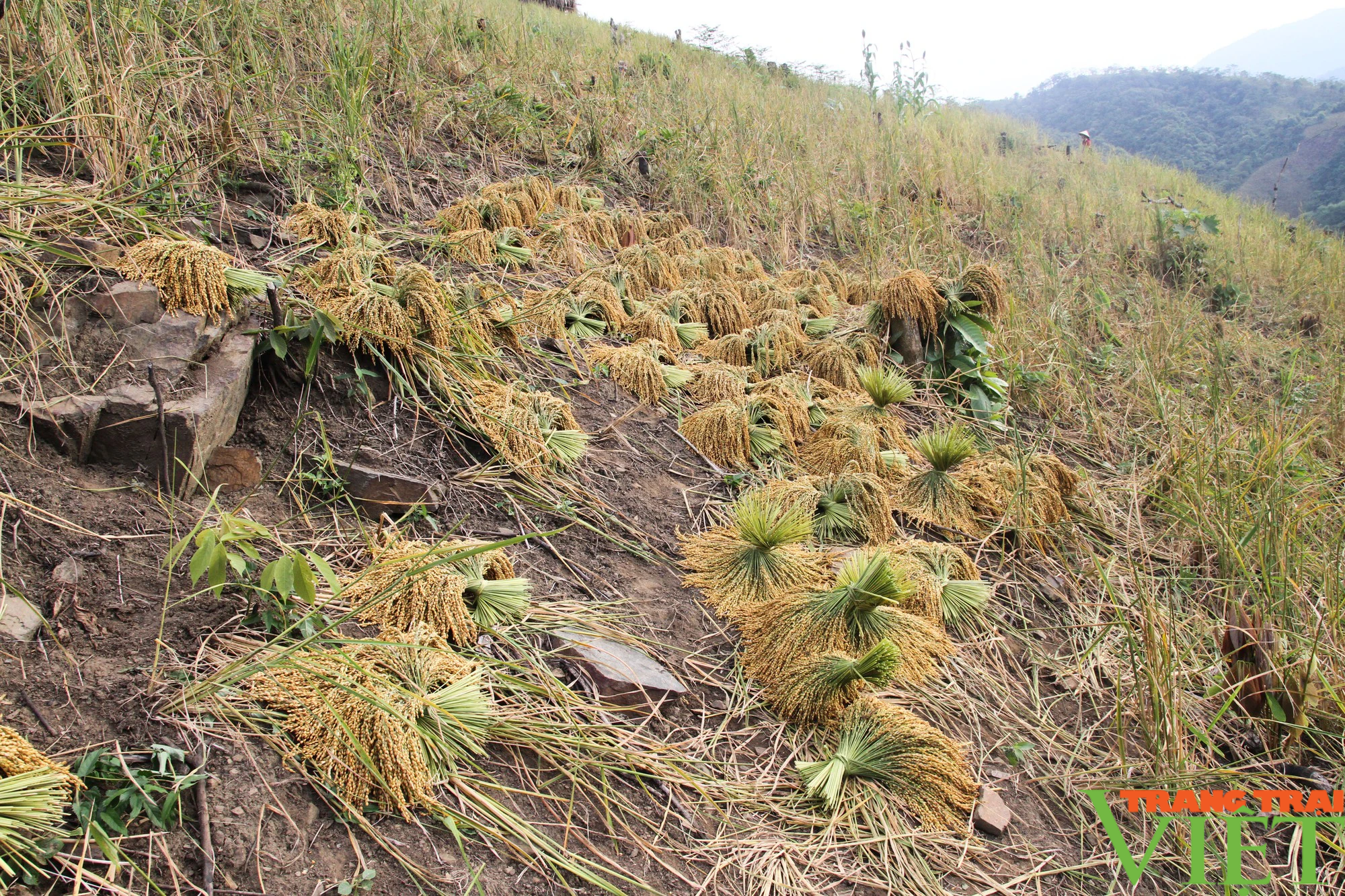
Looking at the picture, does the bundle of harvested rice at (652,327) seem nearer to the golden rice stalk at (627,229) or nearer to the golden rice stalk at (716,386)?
the golden rice stalk at (716,386)

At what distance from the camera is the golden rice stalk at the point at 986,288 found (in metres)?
3.91

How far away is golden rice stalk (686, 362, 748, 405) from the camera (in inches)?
128

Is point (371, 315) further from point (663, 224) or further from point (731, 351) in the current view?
point (663, 224)

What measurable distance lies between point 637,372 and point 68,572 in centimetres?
202

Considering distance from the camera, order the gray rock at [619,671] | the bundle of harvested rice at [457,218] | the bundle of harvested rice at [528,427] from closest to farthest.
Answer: the gray rock at [619,671], the bundle of harvested rice at [528,427], the bundle of harvested rice at [457,218]

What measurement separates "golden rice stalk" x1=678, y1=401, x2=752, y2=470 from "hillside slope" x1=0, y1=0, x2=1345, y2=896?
3 cm

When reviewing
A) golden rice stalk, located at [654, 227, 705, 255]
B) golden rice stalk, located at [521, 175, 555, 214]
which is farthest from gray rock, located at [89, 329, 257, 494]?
golden rice stalk, located at [654, 227, 705, 255]

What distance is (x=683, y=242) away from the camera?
15.0ft

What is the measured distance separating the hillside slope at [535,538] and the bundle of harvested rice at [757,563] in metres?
0.01

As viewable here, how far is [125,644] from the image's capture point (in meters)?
1.42

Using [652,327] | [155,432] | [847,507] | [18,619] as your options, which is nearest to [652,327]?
[652,327]

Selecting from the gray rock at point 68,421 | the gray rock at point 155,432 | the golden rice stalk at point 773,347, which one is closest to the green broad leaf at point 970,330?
the golden rice stalk at point 773,347

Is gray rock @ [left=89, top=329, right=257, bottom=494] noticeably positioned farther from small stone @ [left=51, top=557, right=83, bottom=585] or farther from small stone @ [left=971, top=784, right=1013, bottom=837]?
small stone @ [left=971, top=784, right=1013, bottom=837]

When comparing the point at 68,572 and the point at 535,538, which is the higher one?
the point at 68,572
